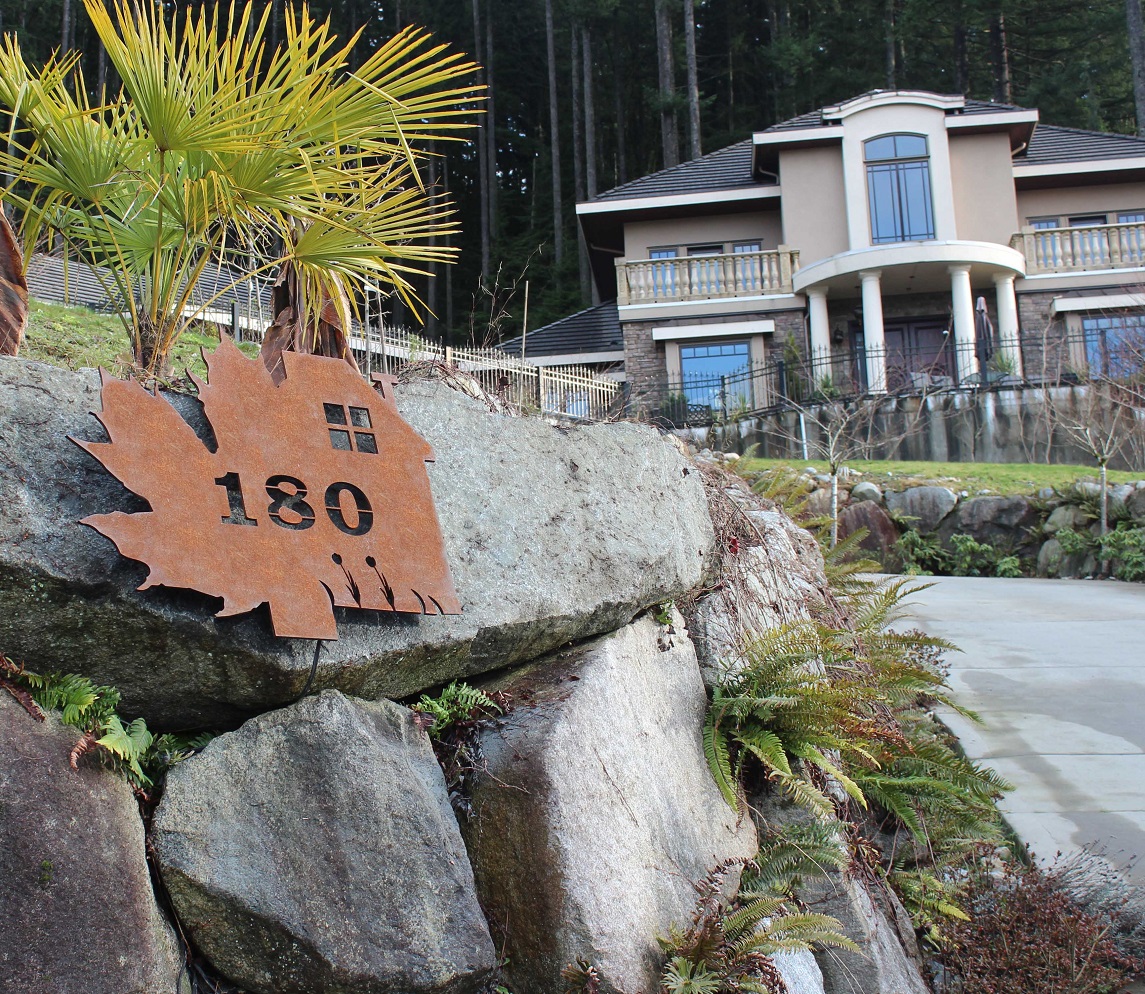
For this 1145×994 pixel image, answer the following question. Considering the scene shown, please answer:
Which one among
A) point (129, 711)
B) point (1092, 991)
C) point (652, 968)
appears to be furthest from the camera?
point (1092, 991)

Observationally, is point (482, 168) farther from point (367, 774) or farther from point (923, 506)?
point (367, 774)

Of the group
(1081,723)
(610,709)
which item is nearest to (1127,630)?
(1081,723)

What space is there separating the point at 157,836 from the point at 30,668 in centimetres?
52

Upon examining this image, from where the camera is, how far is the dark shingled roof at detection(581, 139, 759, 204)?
24.1 metres

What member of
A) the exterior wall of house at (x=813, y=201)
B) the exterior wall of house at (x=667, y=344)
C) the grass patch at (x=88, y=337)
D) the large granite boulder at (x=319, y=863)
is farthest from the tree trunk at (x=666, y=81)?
the large granite boulder at (x=319, y=863)

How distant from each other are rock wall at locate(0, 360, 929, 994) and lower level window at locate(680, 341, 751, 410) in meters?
18.0

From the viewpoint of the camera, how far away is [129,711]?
2.78 metres

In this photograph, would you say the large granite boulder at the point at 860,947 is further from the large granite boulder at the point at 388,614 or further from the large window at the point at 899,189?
the large window at the point at 899,189

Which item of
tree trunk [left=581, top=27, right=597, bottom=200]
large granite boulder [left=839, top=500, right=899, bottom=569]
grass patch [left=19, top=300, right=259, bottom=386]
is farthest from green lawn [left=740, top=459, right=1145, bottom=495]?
tree trunk [left=581, top=27, right=597, bottom=200]

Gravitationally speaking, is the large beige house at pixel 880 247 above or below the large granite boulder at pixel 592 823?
above

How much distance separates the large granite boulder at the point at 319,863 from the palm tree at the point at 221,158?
1397mm

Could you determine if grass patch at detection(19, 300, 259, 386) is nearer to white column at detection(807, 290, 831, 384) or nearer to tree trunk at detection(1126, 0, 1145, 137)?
white column at detection(807, 290, 831, 384)

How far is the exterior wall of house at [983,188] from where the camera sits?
23328 millimetres

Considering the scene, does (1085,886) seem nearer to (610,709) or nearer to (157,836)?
(610,709)
